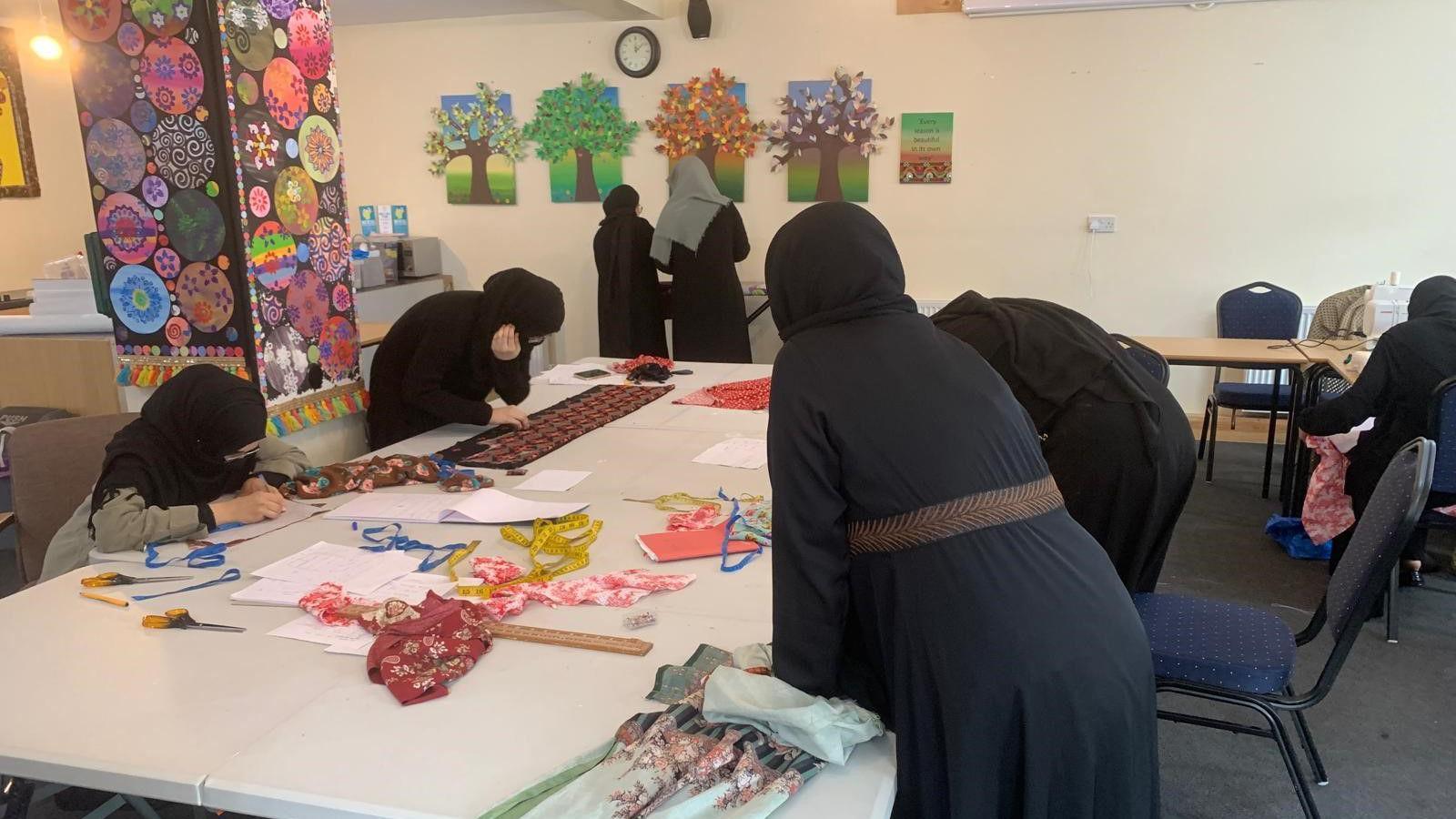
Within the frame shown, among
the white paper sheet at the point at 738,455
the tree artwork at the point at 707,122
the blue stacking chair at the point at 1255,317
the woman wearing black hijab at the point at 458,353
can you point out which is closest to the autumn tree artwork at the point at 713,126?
the tree artwork at the point at 707,122

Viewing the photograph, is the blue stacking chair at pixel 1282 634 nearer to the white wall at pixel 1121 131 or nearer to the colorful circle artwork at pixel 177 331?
the colorful circle artwork at pixel 177 331

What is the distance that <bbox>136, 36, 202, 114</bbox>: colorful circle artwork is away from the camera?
2.44 m

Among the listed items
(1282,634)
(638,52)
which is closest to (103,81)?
(1282,634)

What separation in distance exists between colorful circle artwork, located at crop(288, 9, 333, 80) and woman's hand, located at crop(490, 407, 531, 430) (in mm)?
1107

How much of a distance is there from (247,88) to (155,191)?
352mm

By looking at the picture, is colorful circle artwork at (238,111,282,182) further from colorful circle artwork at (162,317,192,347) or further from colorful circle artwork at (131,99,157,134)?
colorful circle artwork at (162,317,192,347)

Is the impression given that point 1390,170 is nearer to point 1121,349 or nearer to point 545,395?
point 1121,349

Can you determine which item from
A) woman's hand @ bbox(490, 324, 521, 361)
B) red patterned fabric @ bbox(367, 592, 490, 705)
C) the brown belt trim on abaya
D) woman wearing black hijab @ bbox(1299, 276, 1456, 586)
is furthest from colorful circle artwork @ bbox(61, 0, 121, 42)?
woman wearing black hijab @ bbox(1299, 276, 1456, 586)

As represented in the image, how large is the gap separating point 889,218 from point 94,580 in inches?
193

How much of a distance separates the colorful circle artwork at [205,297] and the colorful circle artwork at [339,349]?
12.8 inches

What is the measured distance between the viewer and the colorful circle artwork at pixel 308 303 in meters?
2.72

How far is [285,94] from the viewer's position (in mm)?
2658

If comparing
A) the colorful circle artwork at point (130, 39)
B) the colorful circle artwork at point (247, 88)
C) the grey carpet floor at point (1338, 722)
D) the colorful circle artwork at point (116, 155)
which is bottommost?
the grey carpet floor at point (1338, 722)

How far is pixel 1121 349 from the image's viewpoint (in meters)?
2.26
